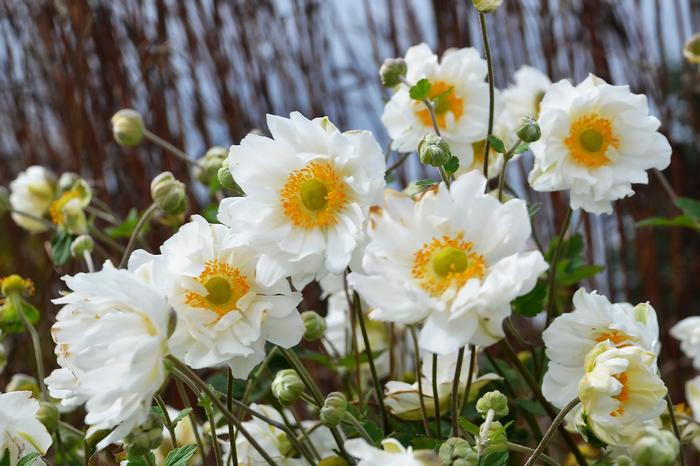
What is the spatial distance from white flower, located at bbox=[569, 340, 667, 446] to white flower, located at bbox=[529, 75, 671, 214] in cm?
20

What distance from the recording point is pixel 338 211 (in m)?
0.67

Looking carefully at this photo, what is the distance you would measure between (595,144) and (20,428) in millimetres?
594

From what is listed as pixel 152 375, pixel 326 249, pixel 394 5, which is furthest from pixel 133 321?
pixel 394 5

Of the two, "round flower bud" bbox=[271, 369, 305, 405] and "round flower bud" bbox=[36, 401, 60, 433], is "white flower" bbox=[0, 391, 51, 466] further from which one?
"round flower bud" bbox=[271, 369, 305, 405]

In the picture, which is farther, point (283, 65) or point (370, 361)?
point (283, 65)

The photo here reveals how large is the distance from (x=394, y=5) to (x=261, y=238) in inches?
52.6

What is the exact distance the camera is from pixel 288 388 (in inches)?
27.9

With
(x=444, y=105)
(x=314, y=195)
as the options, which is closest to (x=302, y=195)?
(x=314, y=195)

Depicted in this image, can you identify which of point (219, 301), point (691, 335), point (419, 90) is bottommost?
point (691, 335)

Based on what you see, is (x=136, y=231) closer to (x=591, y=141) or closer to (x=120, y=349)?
(x=120, y=349)

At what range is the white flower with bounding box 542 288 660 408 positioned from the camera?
0.68 metres

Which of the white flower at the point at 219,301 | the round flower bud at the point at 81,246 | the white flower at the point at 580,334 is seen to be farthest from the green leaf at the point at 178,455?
the round flower bud at the point at 81,246

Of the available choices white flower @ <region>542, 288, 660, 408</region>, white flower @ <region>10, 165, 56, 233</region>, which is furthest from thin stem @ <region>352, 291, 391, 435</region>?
white flower @ <region>10, 165, 56, 233</region>

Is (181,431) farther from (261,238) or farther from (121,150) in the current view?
(121,150)
